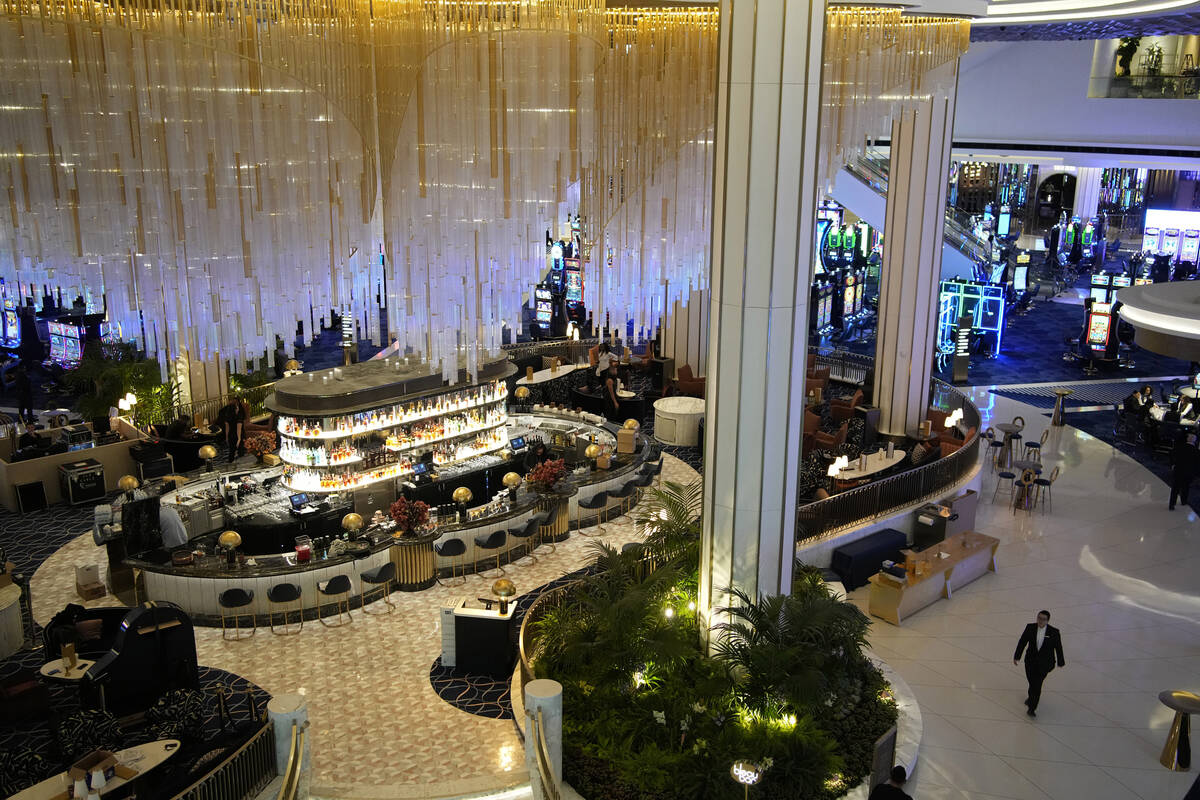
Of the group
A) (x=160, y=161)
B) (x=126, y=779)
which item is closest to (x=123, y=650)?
(x=126, y=779)

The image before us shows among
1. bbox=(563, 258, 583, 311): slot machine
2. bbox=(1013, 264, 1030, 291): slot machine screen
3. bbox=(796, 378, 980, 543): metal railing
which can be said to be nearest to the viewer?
bbox=(796, 378, 980, 543): metal railing

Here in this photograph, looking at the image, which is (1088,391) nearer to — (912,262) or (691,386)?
(912,262)

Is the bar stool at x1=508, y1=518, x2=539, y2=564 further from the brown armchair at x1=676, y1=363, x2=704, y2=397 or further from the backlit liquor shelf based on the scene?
the brown armchair at x1=676, y1=363, x2=704, y2=397

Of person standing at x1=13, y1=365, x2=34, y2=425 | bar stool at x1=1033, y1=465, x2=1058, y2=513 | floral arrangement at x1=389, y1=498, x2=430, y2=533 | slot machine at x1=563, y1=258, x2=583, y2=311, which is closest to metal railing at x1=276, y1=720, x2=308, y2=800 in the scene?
floral arrangement at x1=389, y1=498, x2=430, y2=533

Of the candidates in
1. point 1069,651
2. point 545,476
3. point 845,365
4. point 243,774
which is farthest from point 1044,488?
point 243,774

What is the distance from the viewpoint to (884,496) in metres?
12.5

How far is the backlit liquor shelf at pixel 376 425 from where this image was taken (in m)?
12.8

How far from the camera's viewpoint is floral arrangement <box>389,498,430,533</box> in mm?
11484

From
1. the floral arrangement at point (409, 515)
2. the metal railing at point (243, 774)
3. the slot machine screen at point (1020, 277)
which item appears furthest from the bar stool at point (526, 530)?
the slot machine screen at point (1020, 277)

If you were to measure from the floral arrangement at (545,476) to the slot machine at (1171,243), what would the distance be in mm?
25089

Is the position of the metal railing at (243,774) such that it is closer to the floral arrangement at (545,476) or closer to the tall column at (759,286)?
the tall column at (759,286)

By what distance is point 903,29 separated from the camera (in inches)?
465

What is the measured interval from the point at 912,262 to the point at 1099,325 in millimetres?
8595

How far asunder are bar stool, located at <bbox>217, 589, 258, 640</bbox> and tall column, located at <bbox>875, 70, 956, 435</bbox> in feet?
33.1
